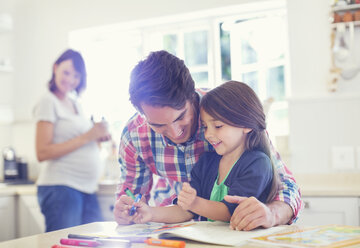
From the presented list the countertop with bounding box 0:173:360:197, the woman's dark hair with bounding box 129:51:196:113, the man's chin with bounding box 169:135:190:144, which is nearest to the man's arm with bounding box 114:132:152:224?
the man's chin with bounding box 169:135:190:144

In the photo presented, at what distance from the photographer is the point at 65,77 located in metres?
2.64

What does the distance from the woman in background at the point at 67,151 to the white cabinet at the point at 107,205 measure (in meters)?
0.22

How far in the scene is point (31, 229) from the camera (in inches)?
130

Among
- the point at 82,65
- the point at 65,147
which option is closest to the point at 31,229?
the point at 65,147

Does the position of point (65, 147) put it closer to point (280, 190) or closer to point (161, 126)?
point (161, 126)

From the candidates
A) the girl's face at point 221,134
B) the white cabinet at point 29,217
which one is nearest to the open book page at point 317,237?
the girl's face at point 221,134

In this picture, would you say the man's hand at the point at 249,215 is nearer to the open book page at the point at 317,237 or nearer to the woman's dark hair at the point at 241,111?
the open book page at the point at 317,237

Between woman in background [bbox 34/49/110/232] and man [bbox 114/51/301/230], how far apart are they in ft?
2.82

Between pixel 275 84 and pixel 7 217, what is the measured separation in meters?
2.16

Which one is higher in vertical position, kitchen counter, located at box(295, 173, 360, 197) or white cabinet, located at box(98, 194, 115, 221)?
kitchen counter, located at box(295, 173, 360, 197)

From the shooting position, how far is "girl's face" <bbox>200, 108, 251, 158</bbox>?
141 cm

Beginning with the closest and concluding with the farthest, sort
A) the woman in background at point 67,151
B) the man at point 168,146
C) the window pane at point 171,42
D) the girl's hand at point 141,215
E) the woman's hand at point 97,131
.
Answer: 1. the man at point 168,146
2. the girl's hand at point 141,215
3. the woman in background at point 67,151
4. the woman's hand at point 97,131
5. the window pane at point 171,42

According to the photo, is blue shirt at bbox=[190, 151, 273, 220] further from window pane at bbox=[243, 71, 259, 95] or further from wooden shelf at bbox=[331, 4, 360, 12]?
window pane at bbox=[243, 71, 259, 95]

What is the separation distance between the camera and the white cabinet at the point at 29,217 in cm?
324
